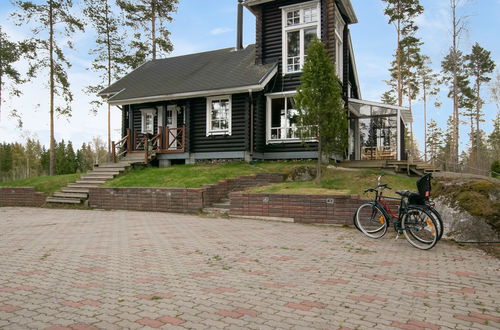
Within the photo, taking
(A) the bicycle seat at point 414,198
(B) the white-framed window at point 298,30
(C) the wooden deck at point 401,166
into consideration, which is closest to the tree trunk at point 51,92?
(B) the white-framed window at point 298,30

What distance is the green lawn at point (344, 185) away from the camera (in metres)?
10.8

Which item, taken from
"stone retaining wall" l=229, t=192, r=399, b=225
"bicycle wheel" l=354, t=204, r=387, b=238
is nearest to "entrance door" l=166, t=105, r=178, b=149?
"stone retaining wall" l=229, t=192, r=399, b=225

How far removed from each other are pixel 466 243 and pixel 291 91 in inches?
434

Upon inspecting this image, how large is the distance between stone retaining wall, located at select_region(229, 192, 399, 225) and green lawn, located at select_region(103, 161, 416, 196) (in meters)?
0.53

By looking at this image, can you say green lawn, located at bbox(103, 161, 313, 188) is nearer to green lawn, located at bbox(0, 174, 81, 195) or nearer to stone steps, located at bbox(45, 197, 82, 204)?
stone steps, located at bbox(45, 197, 82, 204)

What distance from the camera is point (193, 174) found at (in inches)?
592

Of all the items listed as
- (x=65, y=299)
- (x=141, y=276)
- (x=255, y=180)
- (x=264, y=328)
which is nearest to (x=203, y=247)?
(x=141, y=276)

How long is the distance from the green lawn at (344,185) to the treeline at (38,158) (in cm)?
5065

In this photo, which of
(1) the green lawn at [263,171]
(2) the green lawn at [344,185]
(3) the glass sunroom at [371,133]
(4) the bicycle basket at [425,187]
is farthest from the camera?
(3) the glass sunroom at [371,133]

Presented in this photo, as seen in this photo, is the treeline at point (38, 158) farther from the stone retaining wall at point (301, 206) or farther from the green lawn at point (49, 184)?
the stone retaining wall at point (301, 206)

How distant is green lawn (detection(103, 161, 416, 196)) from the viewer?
448 inches

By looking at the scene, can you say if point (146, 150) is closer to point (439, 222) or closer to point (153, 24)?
point (439, 222)

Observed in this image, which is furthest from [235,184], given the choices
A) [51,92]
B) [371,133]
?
[51,92]

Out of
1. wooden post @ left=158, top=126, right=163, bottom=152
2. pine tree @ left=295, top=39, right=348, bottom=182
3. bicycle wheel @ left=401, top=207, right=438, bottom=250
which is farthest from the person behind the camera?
wooden post @ left=158, top=126, right=163, bottom=152
